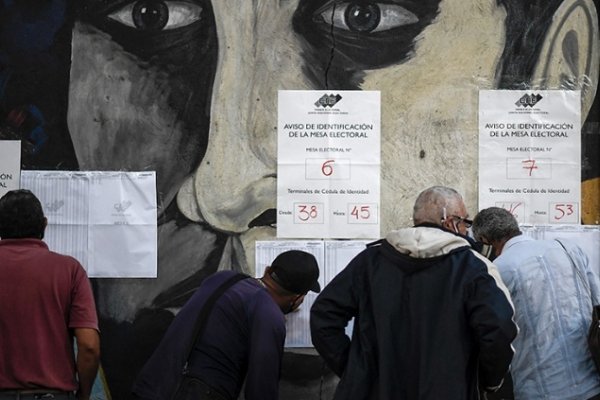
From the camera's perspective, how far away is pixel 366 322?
440 centimetres

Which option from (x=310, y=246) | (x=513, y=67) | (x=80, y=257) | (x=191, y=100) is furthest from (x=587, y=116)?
(x=80, y=257)

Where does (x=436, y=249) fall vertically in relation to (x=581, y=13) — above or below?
below

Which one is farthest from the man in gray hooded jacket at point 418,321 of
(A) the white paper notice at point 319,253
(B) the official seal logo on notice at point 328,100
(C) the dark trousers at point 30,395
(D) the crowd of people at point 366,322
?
(B) the official seal logo on notice at point 328,100

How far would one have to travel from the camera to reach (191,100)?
595 centimetres

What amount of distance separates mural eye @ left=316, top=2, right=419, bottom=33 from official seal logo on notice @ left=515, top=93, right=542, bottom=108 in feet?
2.66

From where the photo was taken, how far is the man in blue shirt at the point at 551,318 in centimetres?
486

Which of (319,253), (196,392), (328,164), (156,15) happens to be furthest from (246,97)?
(196,392)

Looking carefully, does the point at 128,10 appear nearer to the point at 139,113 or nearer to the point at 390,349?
the point at 139,113

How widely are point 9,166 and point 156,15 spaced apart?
1303 millimetres

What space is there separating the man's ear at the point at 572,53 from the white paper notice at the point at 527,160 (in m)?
0.17

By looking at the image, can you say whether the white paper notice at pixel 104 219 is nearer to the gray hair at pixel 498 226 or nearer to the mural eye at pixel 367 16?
the mural eye at pixel 367 16

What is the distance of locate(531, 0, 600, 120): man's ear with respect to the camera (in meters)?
6.00

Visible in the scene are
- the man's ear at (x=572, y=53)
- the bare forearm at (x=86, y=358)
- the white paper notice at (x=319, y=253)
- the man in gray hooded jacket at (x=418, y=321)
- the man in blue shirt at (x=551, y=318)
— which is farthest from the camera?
the man's ear at (x=572, y=53)

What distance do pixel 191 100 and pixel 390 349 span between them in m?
2.36
